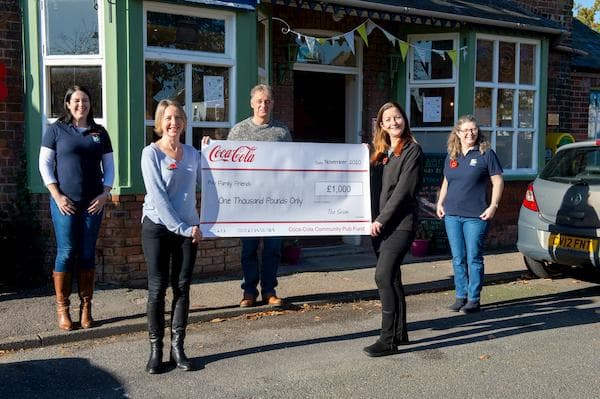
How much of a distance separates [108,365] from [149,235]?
1.07 m

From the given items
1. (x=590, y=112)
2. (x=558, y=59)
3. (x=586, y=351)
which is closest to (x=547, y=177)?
(x=586, y=351)

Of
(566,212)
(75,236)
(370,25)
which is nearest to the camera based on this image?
(75,236)

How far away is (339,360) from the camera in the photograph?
507cm

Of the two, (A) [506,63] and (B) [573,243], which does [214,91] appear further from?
(A) [506,63]

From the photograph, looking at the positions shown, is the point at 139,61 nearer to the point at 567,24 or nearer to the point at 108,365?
the point at 108,365

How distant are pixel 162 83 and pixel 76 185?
7.06ft

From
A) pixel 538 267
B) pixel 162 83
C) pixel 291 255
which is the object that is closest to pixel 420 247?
pixel 538 267

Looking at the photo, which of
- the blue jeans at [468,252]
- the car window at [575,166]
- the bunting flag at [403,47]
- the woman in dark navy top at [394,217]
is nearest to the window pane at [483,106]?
the bunting flag at [403,47]

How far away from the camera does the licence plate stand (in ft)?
22.8

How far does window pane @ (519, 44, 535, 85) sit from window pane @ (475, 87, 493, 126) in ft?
2.25

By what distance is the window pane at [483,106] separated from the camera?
10.2 meters

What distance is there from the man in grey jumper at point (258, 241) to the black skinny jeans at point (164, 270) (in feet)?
5.05

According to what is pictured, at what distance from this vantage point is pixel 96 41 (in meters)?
7.10

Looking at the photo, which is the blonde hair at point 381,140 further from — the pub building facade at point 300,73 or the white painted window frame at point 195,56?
the white painted window frame at point 195,56
